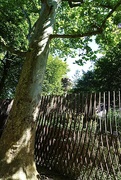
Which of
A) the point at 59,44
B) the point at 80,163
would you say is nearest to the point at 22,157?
the point at 80,163

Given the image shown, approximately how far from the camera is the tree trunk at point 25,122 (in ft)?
14.3

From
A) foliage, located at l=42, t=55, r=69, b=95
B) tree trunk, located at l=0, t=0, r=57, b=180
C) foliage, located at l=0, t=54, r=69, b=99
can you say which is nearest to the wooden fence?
tree trunk, located at l=0, t=0, r=57, b=180

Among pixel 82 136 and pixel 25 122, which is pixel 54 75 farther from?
pixel 25 122

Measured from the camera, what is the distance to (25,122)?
4.68m

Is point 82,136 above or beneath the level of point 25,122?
beneath

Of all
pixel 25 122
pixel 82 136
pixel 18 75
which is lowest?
pixel 82 136

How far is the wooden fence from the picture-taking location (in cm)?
445

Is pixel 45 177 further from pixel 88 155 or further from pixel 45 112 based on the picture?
pixel 45 112

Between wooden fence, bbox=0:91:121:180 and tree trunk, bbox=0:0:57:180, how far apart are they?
1.01 meters

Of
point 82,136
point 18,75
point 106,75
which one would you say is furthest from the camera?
point 106,75

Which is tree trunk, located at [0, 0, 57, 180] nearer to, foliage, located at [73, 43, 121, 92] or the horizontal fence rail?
the horizontal fence rail

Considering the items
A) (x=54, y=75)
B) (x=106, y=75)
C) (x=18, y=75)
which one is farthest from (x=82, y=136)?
(x=54, y=75)

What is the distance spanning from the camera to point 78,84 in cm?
2094

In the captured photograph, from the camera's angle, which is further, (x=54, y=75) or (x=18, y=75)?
(x=54, y=75)
